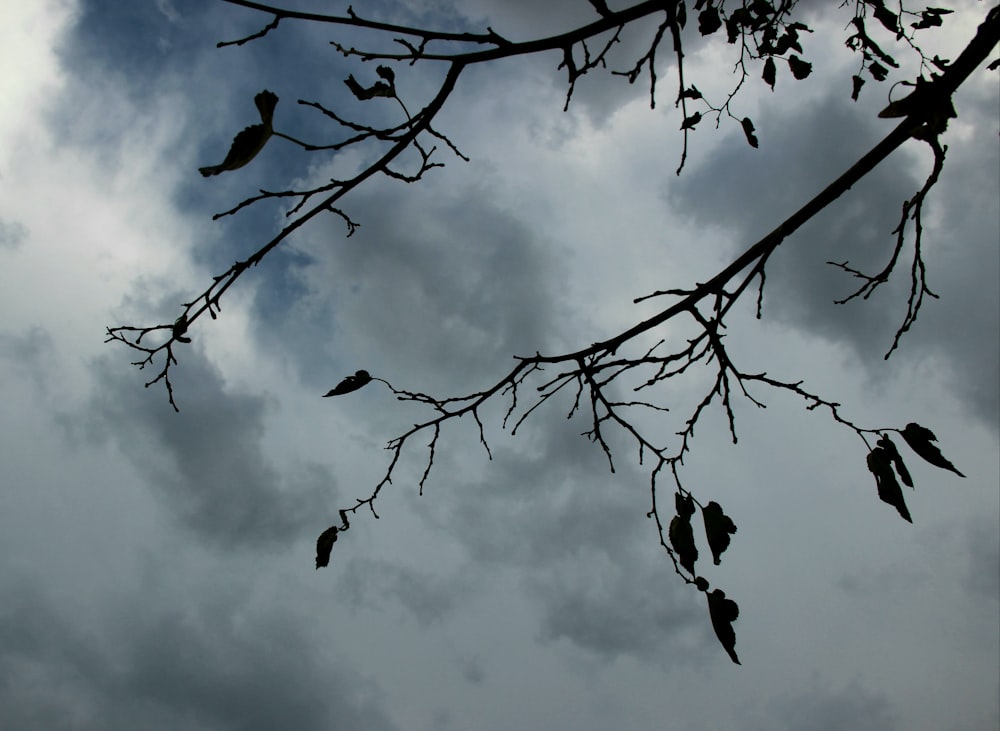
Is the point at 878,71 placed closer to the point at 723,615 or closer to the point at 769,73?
the point at 769,73

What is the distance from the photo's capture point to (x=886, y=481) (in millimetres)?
2227

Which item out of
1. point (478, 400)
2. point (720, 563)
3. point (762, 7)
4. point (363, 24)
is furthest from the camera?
point (762, 7)

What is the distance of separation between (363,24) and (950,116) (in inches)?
66.4

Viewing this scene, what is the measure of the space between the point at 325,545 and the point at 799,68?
3.43 m

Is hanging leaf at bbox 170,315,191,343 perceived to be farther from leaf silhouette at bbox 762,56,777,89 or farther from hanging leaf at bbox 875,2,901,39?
hanging leaf at bbox 875,2,901,39

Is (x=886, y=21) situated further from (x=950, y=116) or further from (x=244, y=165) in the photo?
(x=244, y=165)

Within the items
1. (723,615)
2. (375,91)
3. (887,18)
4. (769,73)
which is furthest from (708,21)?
(723,615)

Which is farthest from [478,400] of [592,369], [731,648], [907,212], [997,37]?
[997,37]

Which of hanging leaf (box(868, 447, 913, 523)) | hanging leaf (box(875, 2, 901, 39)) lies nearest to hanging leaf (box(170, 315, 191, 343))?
hanging leaf (box(868, 447, 913, 523))

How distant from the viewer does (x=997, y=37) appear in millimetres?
2336

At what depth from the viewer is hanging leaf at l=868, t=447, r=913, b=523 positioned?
2186mm

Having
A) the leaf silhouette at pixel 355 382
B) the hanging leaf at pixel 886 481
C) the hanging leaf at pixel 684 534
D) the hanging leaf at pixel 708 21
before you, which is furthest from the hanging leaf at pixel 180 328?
the hanging leaf at pixel 708 21

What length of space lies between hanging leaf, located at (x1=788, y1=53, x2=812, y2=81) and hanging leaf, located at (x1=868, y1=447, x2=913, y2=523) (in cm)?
233

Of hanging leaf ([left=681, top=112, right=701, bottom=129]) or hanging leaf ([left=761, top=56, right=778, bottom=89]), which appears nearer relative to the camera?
hanging leaf ([left=681, top=112, right=701, bottom=129])
